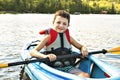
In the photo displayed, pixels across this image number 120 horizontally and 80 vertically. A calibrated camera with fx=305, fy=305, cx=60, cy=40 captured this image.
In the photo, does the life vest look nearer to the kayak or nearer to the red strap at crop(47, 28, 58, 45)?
the red strap at crop(47, 28, 58, 45)

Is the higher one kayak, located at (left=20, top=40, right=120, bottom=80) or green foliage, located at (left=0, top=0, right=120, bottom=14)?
kayak, located at (left=20, top=40, right=120, bottom=80)

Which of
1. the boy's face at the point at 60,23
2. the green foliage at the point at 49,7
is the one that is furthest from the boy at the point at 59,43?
the green foliage at the point at 49,7

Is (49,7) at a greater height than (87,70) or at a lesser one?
lesser

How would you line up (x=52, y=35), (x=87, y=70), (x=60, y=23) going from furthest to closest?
(x=87, y=70)
(x=52, y=35)
(x=60, y=23)

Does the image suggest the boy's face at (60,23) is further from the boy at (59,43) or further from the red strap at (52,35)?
the red strap at (52,35)

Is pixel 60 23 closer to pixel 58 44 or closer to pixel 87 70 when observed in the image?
pixel 58 44

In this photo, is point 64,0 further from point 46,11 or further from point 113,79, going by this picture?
point 113,79

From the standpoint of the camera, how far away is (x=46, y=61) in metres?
6.14

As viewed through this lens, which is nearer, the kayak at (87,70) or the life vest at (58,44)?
the kayak at (87,70)

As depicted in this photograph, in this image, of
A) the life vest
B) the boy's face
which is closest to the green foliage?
the life vest

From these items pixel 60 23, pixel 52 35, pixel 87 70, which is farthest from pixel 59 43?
pixel 87 70

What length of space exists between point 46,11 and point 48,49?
314 ft

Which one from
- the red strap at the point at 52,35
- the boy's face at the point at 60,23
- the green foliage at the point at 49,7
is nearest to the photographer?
the boy's face at the point at 60,23

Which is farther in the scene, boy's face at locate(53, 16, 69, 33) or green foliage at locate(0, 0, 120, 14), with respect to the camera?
green foliage at locate(0, 0, 120, 14)
